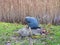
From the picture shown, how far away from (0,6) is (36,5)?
1.23 m

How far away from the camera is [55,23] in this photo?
8297 millimetres

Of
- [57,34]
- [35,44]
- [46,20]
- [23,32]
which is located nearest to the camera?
[35,44]

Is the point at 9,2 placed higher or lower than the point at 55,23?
higher

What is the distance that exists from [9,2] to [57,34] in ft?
9.88

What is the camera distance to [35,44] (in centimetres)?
507

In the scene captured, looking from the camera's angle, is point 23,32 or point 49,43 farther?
point 23,32

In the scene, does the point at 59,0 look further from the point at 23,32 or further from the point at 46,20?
the point at 23,32

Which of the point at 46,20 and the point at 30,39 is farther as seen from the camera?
the point at 46,20

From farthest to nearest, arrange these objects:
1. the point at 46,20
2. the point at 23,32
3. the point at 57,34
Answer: the point at 46,20 < the point at 57,34 < the point at 23,32

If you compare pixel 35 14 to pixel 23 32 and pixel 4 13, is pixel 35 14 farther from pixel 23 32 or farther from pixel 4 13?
pixel 23 32

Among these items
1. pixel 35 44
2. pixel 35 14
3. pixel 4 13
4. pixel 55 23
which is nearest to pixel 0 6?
pixel 4 13

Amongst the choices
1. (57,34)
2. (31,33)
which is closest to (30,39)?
(31,33)

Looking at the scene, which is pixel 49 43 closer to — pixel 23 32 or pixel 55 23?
pixel 23 32

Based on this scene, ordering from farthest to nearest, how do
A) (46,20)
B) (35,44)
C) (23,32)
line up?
(46,20), (23,32), (35,44)
